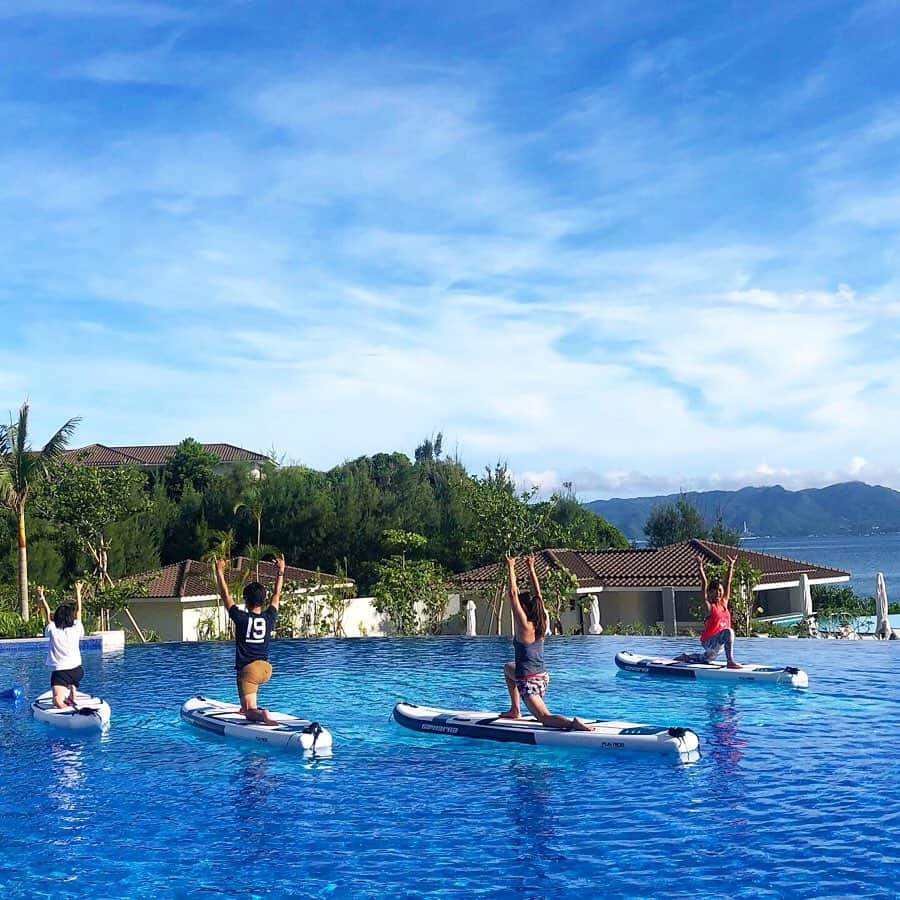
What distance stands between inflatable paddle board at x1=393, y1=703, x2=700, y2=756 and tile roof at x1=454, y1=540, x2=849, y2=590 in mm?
19526

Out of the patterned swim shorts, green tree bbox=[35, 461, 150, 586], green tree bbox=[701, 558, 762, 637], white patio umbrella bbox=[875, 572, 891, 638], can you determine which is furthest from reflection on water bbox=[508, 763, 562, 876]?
green tree bbox=[35, 461, 150, 586]

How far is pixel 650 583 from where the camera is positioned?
121 feet

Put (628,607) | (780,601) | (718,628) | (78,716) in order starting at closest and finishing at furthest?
(78,716), (718,628), (628,607), (780,601)

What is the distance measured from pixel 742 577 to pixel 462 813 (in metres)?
20.8

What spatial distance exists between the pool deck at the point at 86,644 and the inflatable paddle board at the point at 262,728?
12.4m

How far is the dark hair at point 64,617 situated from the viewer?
50.1 ft

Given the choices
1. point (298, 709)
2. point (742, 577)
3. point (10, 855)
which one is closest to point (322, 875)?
point (10, 855)

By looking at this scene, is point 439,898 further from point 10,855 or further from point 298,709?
point 298,709

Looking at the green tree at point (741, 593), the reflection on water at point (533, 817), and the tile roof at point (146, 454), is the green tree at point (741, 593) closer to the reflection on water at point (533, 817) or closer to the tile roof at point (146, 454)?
the reflection on water at point (533, 817)

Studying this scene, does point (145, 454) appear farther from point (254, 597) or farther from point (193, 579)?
point (254, 597)

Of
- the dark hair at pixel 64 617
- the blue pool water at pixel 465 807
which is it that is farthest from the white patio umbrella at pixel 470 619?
the dark hair at pixel 64 617

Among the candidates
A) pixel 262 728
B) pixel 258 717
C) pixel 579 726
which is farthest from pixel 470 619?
pixel 579 726

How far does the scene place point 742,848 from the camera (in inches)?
363

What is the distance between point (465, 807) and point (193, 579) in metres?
26.9
